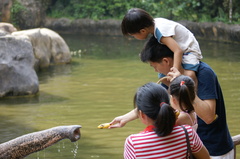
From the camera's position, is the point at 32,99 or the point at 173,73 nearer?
the point at 173,73

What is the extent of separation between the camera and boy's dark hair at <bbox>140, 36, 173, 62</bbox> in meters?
2.88

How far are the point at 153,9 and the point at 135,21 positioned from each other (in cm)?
1847

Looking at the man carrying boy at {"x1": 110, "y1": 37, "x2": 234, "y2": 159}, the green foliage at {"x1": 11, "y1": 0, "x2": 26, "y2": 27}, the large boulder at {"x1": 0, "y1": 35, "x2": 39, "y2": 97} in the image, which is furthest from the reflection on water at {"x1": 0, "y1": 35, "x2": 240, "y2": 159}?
the green foliage at {"x1": 11, "y1": 0, "x2": 26, "y2": 27}

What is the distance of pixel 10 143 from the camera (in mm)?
3998

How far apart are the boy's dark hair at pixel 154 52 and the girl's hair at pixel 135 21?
0.14m

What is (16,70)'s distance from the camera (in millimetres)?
9359

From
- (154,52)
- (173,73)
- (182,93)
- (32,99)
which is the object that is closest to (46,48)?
(32,99)

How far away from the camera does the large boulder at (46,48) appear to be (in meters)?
12.3

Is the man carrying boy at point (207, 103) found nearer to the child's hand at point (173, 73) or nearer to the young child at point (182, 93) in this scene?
the child's hand at point (173, 73)

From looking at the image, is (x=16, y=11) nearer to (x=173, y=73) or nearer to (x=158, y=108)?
(x=173, y=73)

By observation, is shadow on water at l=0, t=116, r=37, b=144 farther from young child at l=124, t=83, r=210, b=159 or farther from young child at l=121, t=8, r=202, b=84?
young child at l=124, t=83, r=210, b=159

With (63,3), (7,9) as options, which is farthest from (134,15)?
(63,3)

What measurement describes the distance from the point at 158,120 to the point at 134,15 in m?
0.96

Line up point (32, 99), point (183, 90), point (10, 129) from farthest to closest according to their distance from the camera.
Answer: point (32, 99), point (10, 129), point (183, 90)
